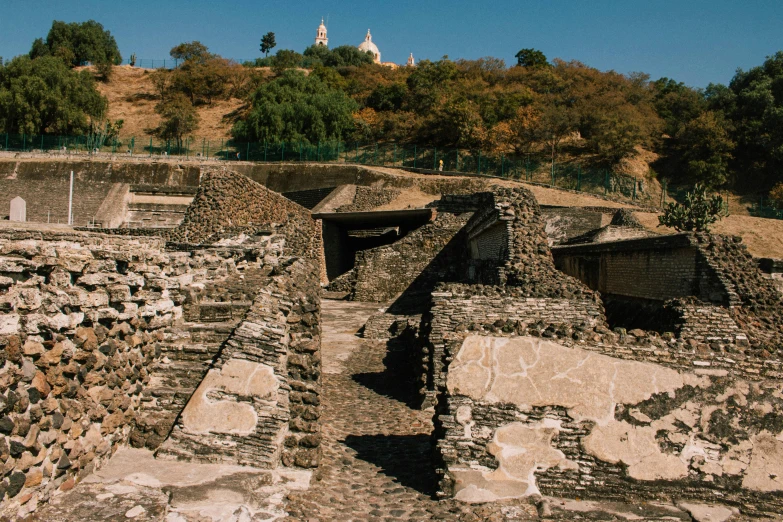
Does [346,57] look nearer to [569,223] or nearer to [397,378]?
[569,223]

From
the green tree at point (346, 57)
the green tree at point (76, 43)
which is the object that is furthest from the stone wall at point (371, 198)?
the green tree at point (76, 43)

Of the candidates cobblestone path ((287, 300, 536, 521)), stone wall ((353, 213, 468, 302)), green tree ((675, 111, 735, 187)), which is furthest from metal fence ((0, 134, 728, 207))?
cobblestone path ((287, 300, 536, 521))

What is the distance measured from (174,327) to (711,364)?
4.52 meters

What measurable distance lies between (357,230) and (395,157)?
12360 millimetres

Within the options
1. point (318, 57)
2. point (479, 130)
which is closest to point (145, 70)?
point (318, 57)

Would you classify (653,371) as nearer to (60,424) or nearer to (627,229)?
(60,424)

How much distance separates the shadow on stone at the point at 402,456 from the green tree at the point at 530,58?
61369 millimetres

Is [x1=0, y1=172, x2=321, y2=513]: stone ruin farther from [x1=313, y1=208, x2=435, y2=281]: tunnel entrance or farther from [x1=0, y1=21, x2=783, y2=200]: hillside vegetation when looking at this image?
[x1=0, y1=21, x2=783, y2=200]: hillside vegetation

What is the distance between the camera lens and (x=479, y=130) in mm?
42719

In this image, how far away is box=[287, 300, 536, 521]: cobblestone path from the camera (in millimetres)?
3977

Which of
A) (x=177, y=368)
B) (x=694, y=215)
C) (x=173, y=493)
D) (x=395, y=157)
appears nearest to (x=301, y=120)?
(x=395, y=157)

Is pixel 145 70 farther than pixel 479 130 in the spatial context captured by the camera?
Yes

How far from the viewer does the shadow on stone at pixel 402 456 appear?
14.9 ft

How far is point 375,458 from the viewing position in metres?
5.20
